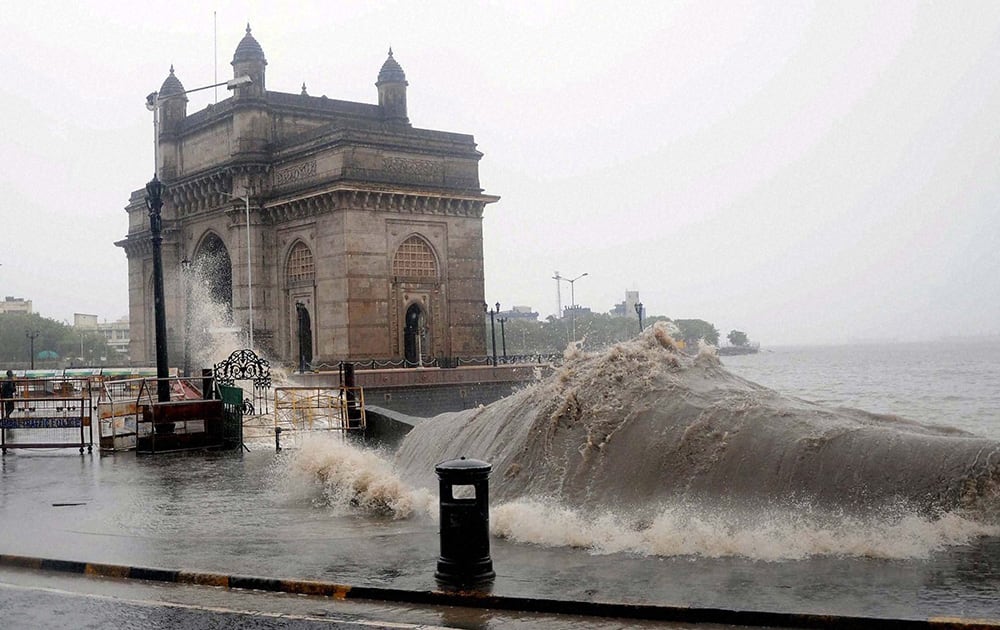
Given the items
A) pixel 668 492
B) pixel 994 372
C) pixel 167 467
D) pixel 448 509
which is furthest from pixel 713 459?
pixel 994 372

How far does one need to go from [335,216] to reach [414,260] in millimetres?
4502

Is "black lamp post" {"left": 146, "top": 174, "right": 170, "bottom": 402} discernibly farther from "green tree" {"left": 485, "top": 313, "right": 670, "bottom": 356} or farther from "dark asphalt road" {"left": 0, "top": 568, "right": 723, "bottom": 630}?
"green tree" {"left": 485, "top": 313, "right": 670, "bottom": 356}

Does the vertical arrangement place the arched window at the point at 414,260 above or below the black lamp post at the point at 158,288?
above

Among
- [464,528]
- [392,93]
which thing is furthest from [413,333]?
[464,528]

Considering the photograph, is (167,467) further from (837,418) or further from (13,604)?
(837,418)

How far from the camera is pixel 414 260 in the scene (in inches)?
1945

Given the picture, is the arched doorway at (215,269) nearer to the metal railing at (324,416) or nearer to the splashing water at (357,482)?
the metal railing at (324,416)

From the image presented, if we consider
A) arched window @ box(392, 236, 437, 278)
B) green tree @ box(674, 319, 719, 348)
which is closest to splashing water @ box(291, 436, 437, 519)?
arched window @ box(392, 236, 437, 278)

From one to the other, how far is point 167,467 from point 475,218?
34328mm

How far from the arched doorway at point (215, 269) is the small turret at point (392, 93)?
1174cm

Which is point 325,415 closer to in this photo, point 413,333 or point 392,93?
point 413,333

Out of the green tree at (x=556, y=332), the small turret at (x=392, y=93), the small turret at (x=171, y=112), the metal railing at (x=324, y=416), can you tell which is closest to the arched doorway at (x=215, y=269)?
the small turret at (x=171, y=112)

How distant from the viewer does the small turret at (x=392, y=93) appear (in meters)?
56.5

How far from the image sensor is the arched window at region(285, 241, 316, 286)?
4984 cm
